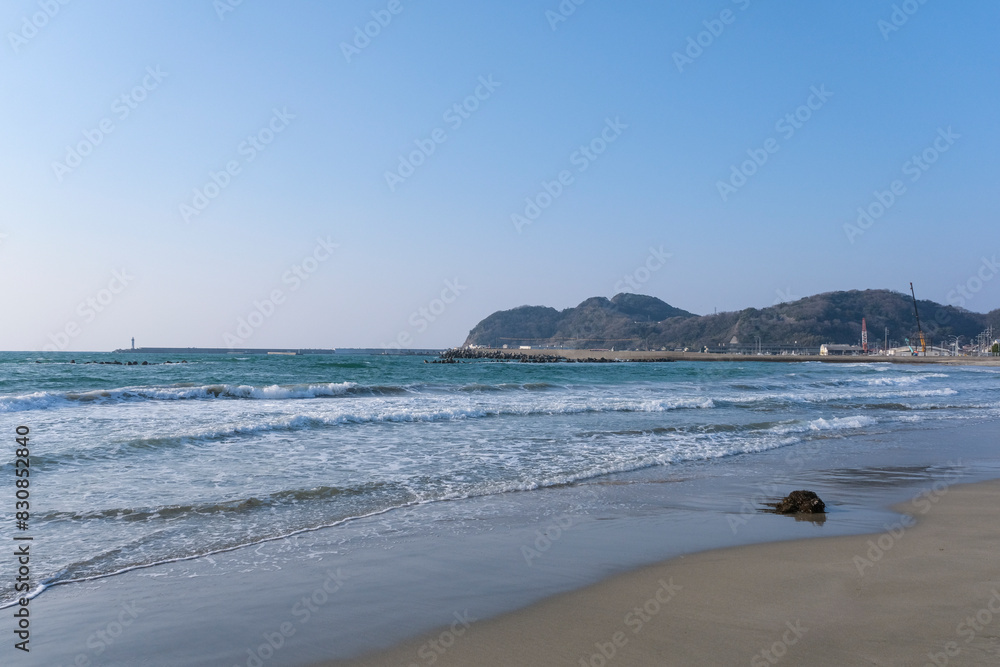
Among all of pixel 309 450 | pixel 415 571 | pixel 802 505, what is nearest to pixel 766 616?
pixel 415 571

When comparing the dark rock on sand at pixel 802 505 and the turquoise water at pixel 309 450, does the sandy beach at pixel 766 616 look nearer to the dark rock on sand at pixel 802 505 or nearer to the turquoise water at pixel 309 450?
the dark rock on sand at pixel 802 505

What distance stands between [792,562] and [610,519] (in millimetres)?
1970

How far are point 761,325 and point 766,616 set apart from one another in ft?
556

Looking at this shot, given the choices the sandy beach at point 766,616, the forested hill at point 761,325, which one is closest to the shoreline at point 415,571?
the sandy beach at point 766,616

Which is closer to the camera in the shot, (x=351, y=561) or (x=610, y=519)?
(x=351, y=561)

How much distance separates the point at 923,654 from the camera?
347 centimetres

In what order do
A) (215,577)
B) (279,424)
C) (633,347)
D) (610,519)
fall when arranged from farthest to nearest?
(633,347) < (279,424) < (610,519) < (215,577)

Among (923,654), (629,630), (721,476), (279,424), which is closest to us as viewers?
(923,654)

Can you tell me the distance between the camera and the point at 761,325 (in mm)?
160875

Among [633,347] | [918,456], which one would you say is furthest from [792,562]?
[633,347]

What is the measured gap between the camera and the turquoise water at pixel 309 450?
6.35m

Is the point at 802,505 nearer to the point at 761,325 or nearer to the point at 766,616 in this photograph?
the point at 766,616

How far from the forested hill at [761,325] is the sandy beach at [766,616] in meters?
151

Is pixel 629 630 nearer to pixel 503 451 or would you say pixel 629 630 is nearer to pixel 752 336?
pixel 503 451
